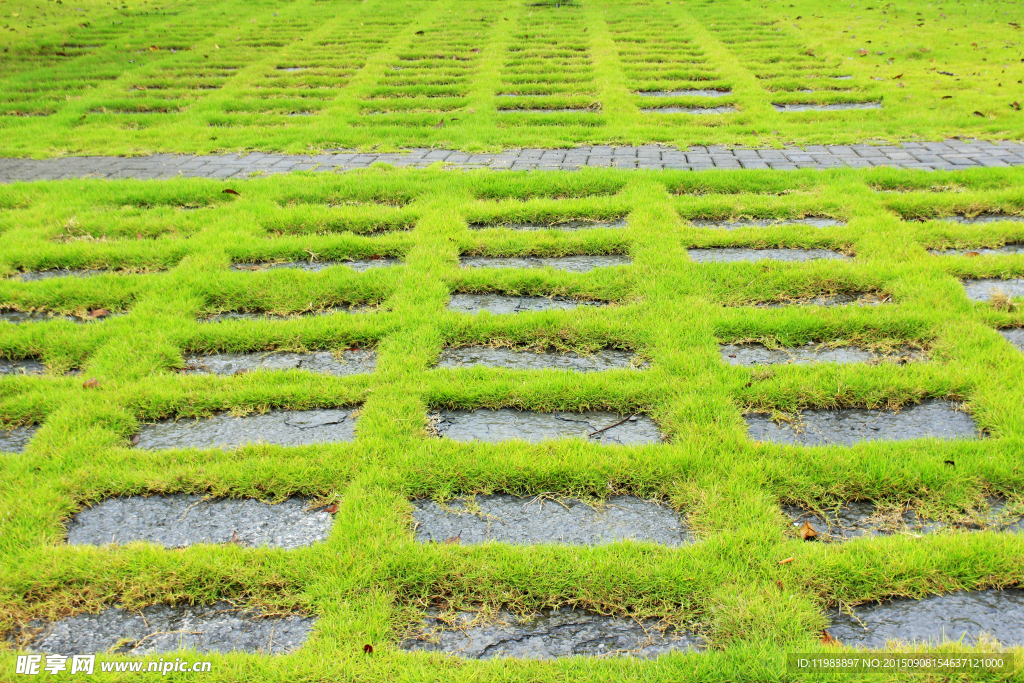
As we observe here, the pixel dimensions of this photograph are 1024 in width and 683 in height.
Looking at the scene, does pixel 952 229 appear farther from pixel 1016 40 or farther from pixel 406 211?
pixel 1016 40

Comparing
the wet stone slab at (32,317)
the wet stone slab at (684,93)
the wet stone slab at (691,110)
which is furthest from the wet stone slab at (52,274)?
the wet stone slab at (684,93)

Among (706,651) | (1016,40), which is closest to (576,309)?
(706,651)

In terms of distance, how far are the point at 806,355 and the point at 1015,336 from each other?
113cm

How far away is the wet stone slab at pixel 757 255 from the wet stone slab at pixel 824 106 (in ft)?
13.3

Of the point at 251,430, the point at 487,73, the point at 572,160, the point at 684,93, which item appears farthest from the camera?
the point at 487,73

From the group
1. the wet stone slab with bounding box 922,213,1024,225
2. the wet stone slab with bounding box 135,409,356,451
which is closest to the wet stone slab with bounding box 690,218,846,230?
the wet stone slab with bounding box 922,213,1024,225

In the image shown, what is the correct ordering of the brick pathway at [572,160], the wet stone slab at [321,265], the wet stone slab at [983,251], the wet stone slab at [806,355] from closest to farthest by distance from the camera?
the wet stone slab at [806,355] < the wet stone slab at [983,251] < the wet stone slab at [321,265] < the brick pathway at [572,160]

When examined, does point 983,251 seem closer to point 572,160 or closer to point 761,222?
point 761,222

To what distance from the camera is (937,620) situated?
6.78 feet

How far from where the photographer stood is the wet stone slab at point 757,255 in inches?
171

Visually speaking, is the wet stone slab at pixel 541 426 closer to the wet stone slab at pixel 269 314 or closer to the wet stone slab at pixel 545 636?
the wet stone slab at pixel 545 636

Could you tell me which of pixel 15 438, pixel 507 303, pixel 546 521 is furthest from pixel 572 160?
pixel 15 438

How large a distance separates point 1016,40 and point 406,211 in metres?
11.4

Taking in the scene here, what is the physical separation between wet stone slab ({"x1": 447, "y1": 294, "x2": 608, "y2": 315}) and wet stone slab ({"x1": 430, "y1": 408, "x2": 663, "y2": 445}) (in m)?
0.93
